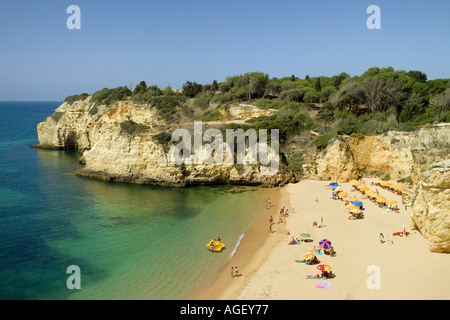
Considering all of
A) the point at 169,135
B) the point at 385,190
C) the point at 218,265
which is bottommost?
the point at 218,265

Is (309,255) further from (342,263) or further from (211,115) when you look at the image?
(211,115)

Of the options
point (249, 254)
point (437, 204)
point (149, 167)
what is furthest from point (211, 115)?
point (437, 204)

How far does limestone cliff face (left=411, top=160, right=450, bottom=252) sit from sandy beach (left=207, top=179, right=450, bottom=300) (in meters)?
0.69

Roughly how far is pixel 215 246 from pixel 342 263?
21.0 feet

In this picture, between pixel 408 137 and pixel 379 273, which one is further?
pixel 408 137

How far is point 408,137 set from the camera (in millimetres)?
26234

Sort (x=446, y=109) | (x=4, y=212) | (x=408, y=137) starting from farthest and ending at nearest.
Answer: (x=446, y=109)
(x=408, y=137)
(x=4, y=212)

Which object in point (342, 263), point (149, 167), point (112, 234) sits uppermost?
point (149, 167)

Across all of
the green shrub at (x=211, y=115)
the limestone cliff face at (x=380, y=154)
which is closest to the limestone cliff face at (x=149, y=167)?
the limestone cliff face at (x=380, y=154)

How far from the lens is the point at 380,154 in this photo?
27.8 m

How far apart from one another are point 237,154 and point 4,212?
18.4 m

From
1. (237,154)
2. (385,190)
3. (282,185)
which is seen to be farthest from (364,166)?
(237,154)

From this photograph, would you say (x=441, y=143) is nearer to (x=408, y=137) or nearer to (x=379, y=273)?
(x=408, y=137)

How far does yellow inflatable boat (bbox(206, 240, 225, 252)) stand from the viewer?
16391 mm
